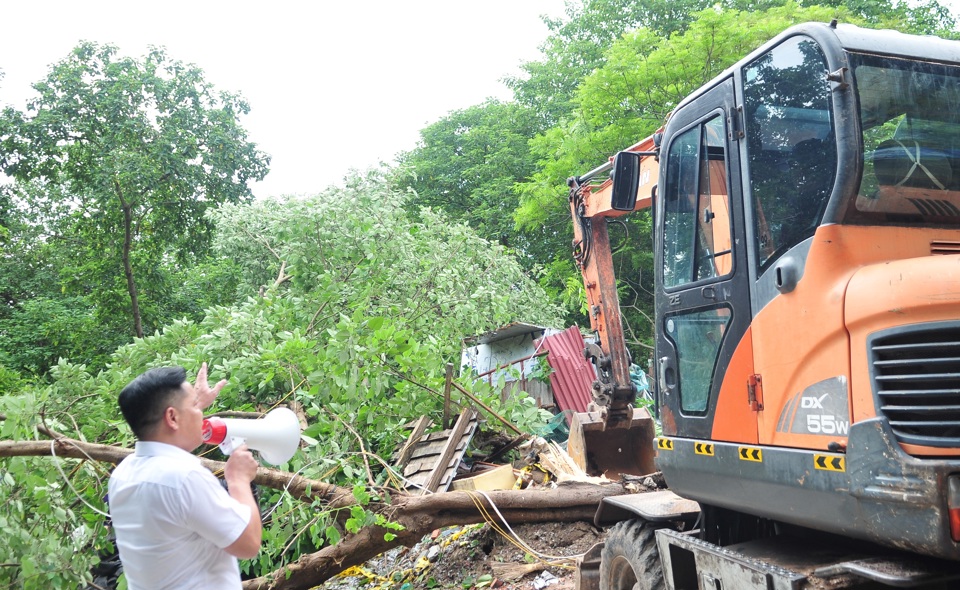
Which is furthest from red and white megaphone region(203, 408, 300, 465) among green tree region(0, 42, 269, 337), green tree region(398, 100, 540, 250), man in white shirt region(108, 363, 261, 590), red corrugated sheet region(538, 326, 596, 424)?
green tree region(398, 100, 540, 250)

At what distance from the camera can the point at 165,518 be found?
2283 mm

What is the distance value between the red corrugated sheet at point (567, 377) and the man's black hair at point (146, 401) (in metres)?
12.1

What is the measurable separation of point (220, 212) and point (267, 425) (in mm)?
12583

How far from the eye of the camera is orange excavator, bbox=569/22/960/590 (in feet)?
8.52

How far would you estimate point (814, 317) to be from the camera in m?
2.95

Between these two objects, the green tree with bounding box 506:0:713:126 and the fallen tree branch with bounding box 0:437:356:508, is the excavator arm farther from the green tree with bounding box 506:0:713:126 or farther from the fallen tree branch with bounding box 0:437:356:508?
the green tree with bounding box 506:0:713:126

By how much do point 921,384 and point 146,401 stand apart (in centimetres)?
259

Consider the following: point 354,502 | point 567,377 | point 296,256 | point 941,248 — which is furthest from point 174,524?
point 567,377

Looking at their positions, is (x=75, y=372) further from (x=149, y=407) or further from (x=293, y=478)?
(x=149, y=407)

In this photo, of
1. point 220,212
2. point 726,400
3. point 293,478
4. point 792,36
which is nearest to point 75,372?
point 293,478

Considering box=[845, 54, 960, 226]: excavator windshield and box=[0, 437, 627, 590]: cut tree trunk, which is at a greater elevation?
box=[845, 54, 960, 226]: excavator windshield

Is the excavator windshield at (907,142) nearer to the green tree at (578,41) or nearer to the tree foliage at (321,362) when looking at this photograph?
the tree foliage at (321,362)

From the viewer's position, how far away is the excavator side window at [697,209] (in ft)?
11.9

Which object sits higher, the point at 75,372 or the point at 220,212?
the point at 220,212
